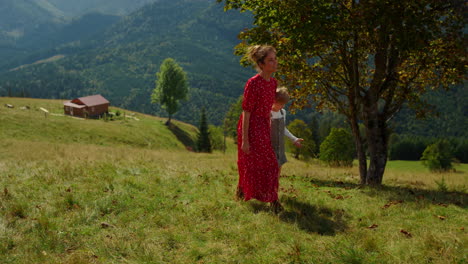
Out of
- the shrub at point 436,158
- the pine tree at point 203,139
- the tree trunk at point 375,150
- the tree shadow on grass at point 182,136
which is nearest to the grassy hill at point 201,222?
the tree trunk at point 375,150

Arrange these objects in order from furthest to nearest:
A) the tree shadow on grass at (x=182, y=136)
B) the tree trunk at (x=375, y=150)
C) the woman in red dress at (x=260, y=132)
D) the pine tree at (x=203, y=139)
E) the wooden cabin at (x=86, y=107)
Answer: the wooden cabin at (x=86, y=107)
the tree shadow on grass at (x=182, y=136)
the pine tree at (x=203, y=139)
the tree trunk at (x=375, y=150)
the woman in red dress at (x=260, y=132)

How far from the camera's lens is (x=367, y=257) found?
4.19 m

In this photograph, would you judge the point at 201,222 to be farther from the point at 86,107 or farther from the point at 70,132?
the point at 86,107

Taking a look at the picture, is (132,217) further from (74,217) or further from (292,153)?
(292,153)

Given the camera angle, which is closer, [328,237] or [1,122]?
[328,237]

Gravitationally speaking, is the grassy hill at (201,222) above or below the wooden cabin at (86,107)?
below

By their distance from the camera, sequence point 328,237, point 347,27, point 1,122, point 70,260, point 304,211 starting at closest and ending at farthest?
1. point 70,260
2. point 328,237
3. point 304,211
4. point 347,27
5. point 1,122

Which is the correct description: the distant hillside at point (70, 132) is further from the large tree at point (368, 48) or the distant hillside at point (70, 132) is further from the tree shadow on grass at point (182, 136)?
the large tree at point (368, 48)

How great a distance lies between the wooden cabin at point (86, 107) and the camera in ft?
241

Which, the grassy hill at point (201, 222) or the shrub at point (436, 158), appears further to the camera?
the shrub at point (436, 158)

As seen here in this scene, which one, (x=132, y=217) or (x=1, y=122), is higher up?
(x=1, y=122)

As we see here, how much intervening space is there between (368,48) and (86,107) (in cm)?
7782

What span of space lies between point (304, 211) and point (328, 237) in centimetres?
153

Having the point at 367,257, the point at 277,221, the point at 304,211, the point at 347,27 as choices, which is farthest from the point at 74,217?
the point at 347,27
